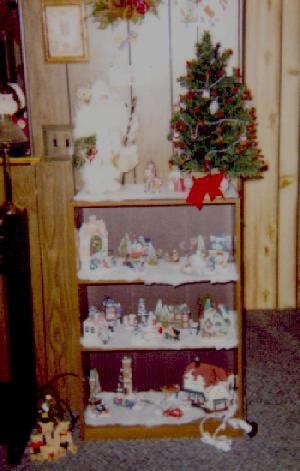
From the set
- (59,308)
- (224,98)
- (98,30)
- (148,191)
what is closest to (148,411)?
(59,308)

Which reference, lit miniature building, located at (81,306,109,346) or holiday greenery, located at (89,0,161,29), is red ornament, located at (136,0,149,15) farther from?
lit miniature building, located at (81,306,109,346)

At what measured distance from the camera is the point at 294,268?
14.7ft

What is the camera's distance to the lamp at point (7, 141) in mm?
2609

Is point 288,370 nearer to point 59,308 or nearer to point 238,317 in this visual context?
point 238,317

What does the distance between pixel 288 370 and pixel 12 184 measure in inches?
74.4

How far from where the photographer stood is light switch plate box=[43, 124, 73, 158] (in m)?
2.81

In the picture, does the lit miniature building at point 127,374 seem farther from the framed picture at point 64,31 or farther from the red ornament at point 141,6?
the red ornament at point 141,6

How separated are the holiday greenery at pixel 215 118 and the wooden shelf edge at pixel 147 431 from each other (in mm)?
1207

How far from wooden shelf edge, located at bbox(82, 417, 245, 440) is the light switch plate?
1.27 meters

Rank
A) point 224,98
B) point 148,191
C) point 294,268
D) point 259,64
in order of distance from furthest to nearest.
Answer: point 294,268 → point 259,64 → point 148,191 → point 224,98

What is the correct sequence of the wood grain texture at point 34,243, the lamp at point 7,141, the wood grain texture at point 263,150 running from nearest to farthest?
1. the lamp at point 7,141
2. the wood grain texture at point 34,243
3. the wood grain texture at point 263,150

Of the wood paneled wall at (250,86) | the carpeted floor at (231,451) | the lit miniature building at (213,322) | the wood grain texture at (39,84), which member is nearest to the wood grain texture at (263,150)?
the wood paneled wall at (250,86)

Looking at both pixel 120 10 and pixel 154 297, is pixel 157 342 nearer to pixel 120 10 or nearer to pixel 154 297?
pixel 154 297

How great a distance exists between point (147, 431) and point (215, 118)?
4.83ft
